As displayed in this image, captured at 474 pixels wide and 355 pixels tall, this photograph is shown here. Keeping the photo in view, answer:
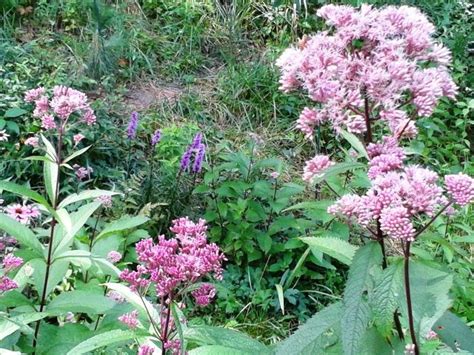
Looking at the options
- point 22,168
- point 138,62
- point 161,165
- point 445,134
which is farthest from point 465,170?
point 22,168

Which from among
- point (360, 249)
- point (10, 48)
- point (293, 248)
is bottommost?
point (293, 248)

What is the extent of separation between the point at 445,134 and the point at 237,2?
1.83 m

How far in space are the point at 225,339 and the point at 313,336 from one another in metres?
0.17

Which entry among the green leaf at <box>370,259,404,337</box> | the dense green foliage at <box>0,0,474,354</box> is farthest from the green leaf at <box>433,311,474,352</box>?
the green leaf at <box>370,259,404,337</box>

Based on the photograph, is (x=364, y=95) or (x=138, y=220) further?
(x=138, y=220)

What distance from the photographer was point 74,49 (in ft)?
14.7

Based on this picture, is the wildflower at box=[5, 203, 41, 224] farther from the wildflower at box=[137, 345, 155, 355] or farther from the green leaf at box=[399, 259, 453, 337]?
the green leaf at box=[399, 259, 453, 337]

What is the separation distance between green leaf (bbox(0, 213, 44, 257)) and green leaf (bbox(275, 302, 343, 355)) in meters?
0.72

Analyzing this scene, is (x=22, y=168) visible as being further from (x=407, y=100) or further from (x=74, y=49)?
(x=407, y=100)

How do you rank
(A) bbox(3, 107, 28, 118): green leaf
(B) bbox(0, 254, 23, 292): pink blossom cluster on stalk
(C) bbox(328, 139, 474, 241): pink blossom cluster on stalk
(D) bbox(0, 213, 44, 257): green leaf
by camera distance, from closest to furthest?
(C) bbox(328, 139, 474, 241): pink blossom cluster on stalk
(B) bbox(0, 254, 23, 292): pink blossom cluster on stalk
(D) bbox(0, 213, 44, 257): green leaf
(A) bbox(3, 107, 28, 118): green leaf

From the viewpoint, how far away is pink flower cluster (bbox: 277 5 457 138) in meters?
1.41

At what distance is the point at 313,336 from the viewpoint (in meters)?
1.29

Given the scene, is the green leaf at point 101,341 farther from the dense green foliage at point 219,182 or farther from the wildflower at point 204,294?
the wildflower at point 204,294

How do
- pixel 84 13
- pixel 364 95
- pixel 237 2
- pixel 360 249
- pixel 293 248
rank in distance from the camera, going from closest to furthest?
1. pixel 360 249
2. pixel 364 95
3. pixel 293 248
4. pixel 84 13
5. pixel 237 2
